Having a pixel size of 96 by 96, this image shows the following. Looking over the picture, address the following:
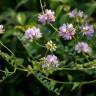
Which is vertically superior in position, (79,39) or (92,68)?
(79,39)

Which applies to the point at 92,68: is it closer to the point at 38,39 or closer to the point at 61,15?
the point at 38,39

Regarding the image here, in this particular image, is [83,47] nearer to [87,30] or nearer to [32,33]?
[87,30]

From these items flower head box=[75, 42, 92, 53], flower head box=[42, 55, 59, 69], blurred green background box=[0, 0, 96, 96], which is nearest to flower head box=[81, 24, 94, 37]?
flower head box=[75, 42, 92, 53]

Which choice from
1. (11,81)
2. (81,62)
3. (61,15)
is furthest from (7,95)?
(81,62)

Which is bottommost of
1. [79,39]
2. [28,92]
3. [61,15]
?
[28,92]

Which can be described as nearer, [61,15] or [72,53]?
[72,53]

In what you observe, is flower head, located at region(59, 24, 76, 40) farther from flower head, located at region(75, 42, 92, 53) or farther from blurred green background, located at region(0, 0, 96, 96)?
blurred green background, located at region(0, 0, 96, 96)

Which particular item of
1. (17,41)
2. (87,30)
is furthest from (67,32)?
(17,41)

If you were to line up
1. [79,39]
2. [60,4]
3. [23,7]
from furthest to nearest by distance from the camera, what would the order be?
[23,7] → [60,4] → [79,39]

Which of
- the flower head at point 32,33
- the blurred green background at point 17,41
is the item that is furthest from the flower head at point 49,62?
the blurred green background at point 17,41
